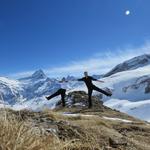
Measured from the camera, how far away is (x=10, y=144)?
4391mm

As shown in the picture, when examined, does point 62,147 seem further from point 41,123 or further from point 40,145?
point 41,123

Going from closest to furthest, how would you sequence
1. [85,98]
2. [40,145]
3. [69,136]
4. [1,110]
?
[40,145], [1,110], [69,136], [85,98]

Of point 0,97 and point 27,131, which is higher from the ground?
point 0,97

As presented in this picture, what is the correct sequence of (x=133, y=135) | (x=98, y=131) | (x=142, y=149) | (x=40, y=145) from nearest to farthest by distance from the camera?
(x=40, y=145), (x=142, y=149), (x=98, y=131), (x=133, y=135)

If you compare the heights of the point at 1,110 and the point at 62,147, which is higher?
the point at 1,110

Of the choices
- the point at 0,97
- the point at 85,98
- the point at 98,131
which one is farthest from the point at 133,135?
the point at 85,98

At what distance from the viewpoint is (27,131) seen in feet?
16.5

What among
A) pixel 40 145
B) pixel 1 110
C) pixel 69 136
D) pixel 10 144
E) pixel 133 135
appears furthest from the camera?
pixel 133 135

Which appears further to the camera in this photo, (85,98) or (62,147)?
(85,98)

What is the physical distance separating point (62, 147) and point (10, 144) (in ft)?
2.14

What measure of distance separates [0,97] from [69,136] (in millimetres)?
2329

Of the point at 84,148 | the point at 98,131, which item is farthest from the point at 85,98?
the point at 84,148

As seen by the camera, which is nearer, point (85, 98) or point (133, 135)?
point (133, 135)

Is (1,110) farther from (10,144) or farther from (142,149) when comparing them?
(142,149)
